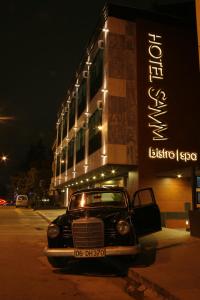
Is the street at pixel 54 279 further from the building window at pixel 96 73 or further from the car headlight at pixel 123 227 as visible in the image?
the building window at pixel 96 73

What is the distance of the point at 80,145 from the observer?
35.2 metres

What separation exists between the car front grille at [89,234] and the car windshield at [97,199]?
163 cm

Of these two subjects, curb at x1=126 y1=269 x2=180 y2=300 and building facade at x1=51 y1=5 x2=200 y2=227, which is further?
building facade at x1=51 y1=5 x2=200 y2=227

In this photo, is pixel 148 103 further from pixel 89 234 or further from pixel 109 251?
pixel 109 251

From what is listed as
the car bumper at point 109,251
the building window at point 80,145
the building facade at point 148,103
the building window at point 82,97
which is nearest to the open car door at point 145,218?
the car bumper at point 109,251

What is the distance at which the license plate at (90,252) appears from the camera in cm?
820

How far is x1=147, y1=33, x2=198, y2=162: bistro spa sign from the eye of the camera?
79.0ft

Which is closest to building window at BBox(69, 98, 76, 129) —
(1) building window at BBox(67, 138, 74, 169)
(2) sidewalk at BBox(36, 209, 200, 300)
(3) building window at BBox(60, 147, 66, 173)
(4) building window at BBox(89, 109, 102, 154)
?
(1) building window at BBox(67, 138, 74, 169)

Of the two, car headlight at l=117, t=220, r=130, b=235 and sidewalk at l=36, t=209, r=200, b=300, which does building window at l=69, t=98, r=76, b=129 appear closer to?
sidewalk at l=36, t=209, r=200, b=300

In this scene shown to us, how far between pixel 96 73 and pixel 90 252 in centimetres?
2216

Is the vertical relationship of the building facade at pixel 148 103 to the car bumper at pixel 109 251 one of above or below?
above

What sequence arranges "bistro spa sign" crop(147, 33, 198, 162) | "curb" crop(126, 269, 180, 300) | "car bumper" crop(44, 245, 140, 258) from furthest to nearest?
"bistro spa sign" crop(147, 33, 198, 162), "car bumper" crop(44, 245, 140, 258), "curb" crop(126, 269, 180, 300)

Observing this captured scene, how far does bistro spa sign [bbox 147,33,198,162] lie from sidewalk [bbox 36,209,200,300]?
1255 cm

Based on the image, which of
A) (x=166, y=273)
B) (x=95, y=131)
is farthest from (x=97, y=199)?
(x=95, y=131)
